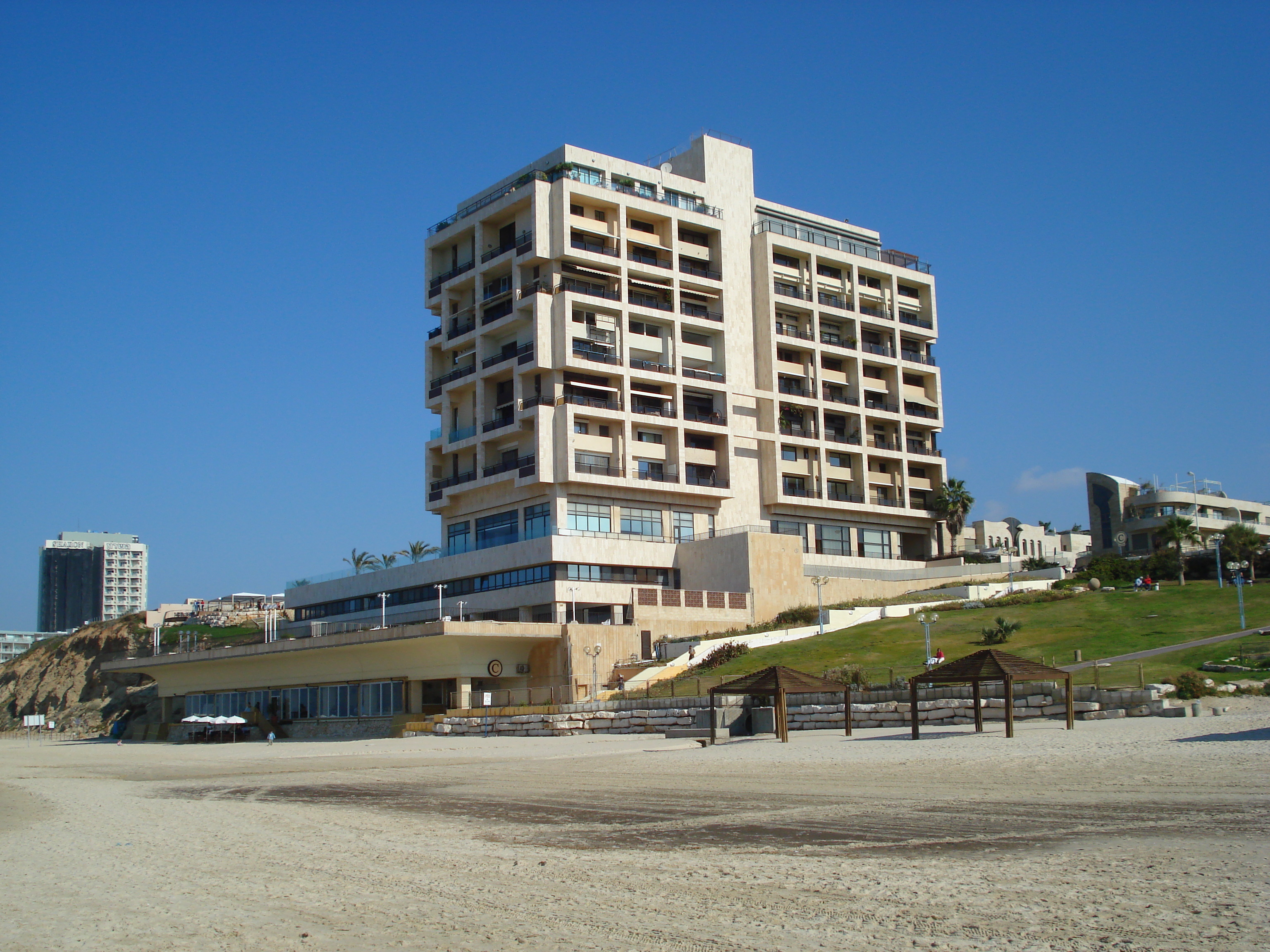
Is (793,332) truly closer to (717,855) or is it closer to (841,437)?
(841,437)

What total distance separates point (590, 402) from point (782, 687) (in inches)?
1706

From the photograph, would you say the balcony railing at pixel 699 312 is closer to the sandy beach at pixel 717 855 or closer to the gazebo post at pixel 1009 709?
the gazebo post at pixel 1009 709

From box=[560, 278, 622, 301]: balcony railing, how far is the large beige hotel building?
0.82 feet

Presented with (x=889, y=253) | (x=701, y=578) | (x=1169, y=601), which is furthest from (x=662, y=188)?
(x=1169, y=601)

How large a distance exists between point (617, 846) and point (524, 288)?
6290 centimetres

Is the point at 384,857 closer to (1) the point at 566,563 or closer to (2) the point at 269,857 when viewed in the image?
(2) the point at 269,857

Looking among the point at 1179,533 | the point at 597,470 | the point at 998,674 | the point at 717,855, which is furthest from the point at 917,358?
the point at 717,855

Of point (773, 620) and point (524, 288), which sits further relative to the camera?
point (524, 288)

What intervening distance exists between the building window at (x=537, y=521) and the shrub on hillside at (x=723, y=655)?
64.6ft

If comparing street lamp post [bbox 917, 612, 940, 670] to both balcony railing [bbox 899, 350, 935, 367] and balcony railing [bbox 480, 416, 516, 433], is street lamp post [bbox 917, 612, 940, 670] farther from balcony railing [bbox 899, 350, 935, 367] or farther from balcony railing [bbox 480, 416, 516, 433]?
balcony railing [bbox 899, 350, 935, 367]

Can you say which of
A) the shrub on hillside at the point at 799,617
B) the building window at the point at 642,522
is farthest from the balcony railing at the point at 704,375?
the shrub on hillside at the point at 799,617

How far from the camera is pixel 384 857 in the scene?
48.4ft

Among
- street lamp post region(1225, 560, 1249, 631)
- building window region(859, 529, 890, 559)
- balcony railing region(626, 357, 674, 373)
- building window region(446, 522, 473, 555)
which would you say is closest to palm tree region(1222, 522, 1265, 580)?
street lamp post region(1225, 560, 1249, 631)

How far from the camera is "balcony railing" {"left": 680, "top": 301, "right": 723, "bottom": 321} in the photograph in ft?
259
